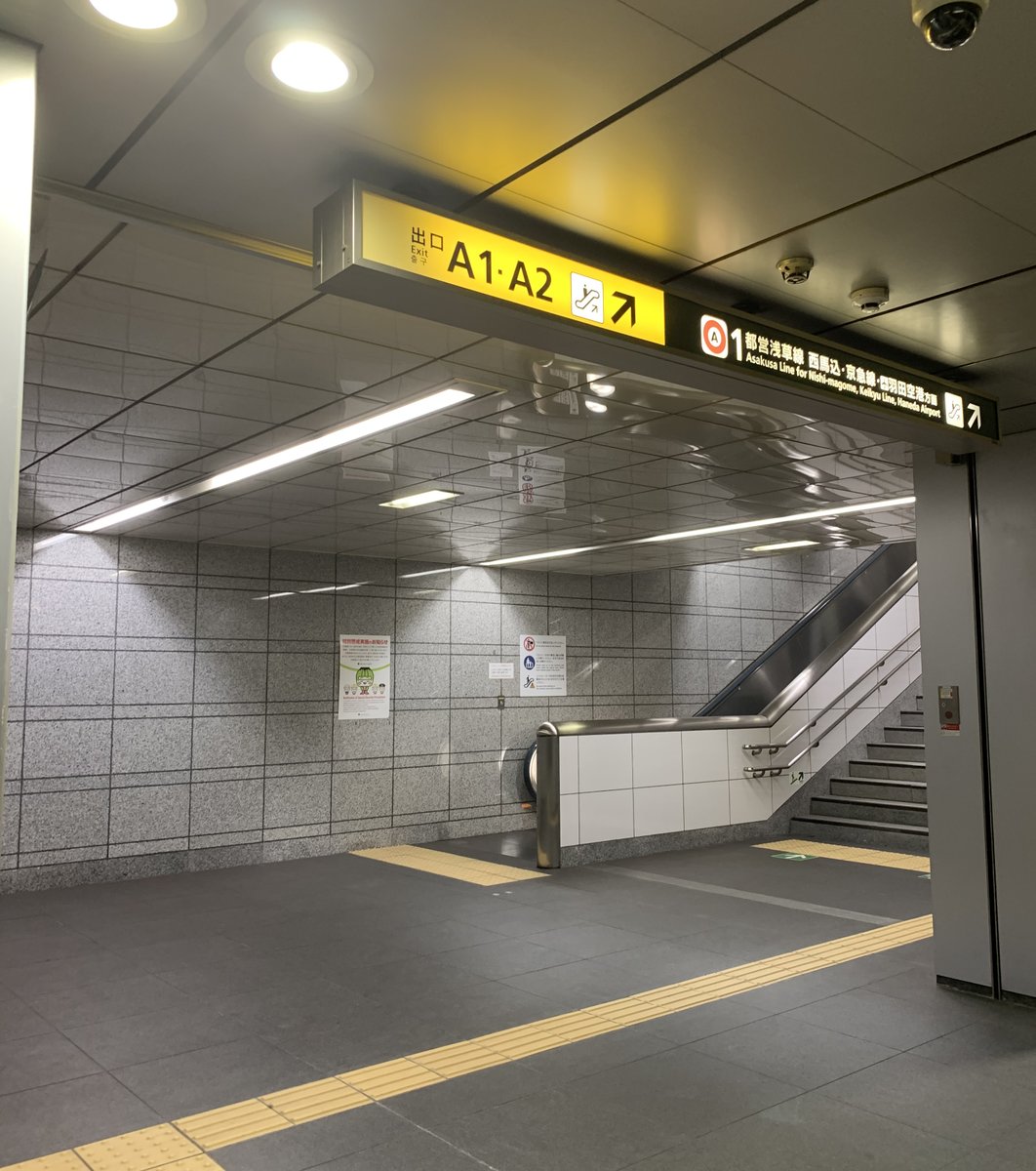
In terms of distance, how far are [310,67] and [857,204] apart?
1.62m

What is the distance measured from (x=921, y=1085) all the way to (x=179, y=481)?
5.46 metres

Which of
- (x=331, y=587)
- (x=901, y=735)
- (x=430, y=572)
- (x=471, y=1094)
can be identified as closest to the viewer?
(x=471, y=1094)

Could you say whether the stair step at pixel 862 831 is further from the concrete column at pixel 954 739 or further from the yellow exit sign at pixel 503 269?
the yellow exit sign at pixel 503 269

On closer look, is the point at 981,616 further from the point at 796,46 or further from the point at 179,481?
the point at 179,481

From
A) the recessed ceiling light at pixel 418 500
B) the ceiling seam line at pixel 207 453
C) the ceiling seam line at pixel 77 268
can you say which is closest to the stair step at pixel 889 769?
the recessed ceiling light at pixel 418 500

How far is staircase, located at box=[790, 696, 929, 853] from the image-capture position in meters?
9.88

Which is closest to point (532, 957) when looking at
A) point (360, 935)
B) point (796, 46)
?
point (360, 935)

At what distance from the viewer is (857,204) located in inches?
115

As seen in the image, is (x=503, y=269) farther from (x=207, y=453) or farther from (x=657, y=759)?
(x=657, y=759)

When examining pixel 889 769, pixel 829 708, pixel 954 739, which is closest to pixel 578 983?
pixel 954 739

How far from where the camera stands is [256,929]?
682 centimetres

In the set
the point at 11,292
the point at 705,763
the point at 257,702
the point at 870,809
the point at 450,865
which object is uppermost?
the point at 11,292

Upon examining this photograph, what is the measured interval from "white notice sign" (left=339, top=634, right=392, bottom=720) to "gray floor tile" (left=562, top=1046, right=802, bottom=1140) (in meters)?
6.51

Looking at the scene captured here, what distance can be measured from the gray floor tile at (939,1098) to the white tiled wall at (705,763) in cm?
512
